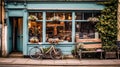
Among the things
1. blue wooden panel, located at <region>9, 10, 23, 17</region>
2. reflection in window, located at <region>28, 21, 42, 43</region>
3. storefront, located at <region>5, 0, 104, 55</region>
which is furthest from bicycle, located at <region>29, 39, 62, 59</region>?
blue wooden panel, located at <region>9, 10, 23, 17</region>

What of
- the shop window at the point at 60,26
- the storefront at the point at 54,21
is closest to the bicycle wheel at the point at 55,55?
the storefront at the point at 54,21

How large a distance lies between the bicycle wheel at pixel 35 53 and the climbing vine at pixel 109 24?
13.5 feet

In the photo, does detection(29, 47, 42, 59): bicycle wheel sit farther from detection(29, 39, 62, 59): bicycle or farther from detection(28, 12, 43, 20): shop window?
detection(28, 12, 43, 20): shop window

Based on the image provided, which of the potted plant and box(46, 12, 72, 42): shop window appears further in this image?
box(46, 12, 72, 42): shop window

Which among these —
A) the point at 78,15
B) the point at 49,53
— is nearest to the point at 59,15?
the point at 78,15

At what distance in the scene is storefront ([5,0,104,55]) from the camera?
21.8m

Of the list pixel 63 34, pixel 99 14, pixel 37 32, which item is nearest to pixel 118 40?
pixel 99 14

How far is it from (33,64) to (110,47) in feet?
17.4

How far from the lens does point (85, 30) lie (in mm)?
22375

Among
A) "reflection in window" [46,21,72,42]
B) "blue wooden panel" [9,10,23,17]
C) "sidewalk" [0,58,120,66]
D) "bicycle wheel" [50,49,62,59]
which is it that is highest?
"blue wooden panel" [9,10,23,17]

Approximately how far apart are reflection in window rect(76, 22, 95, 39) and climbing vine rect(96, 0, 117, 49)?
68 cm

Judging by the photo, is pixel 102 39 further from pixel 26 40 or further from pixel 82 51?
pixel 26 40

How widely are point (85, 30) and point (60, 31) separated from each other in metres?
1.64

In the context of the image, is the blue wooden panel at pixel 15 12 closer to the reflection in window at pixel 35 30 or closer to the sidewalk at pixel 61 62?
the reflection in window at pixel 35 30
